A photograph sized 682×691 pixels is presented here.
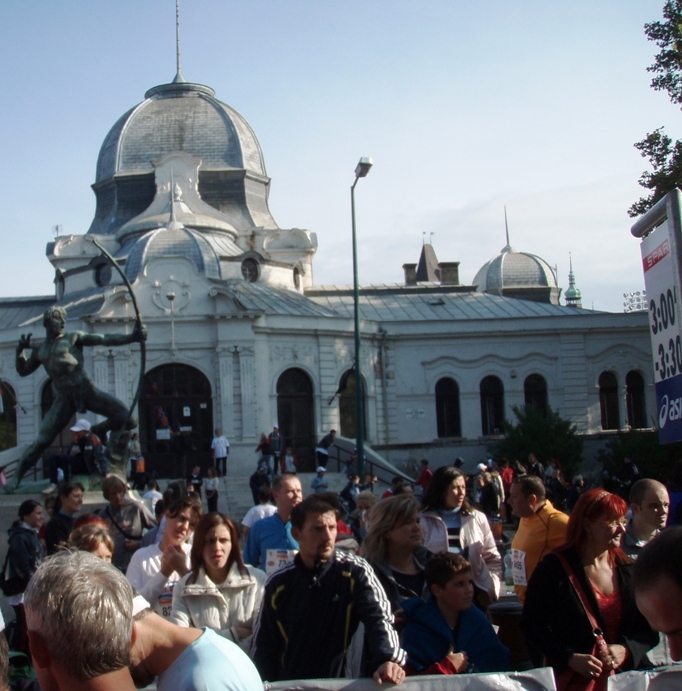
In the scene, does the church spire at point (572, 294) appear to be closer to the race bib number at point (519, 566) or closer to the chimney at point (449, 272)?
the chimney at point (449, 272)

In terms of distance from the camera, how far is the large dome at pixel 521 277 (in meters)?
68.5

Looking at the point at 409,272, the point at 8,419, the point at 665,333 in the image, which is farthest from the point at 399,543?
the point at 409,272

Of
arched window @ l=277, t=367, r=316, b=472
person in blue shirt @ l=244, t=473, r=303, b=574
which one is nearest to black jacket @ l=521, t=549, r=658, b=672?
person in blue shirt @ l=244, t=473, r=303, b=574

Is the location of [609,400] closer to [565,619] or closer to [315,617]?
[565,619]

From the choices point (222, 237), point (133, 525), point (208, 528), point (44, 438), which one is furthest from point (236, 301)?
point (208, 528)

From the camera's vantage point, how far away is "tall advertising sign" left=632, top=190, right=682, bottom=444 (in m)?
6.22

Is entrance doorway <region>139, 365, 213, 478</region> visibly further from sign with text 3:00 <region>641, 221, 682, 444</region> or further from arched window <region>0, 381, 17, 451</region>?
sign with text 3:00 <region>641, 221, 682, 444</region>

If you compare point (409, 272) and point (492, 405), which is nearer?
point (492, 405)

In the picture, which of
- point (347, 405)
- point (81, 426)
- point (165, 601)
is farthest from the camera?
point (347, 405)

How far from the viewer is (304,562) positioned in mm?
5891

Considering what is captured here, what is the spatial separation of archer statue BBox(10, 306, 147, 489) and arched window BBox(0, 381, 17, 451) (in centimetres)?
2205

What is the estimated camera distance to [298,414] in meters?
36.5

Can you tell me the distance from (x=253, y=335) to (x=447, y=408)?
9.69 metres

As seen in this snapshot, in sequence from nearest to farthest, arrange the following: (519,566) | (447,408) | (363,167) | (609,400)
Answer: (519,566)
(363,167)
(447,408)
(609,400)
